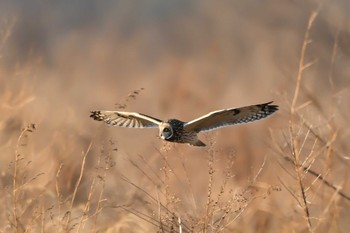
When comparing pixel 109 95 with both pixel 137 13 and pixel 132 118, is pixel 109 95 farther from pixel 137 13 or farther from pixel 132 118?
pixel 132 118

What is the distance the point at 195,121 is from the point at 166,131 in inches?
4.6

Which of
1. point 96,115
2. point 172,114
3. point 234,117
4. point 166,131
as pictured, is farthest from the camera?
point 172,114

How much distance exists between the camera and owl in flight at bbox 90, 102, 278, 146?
8.19 ft

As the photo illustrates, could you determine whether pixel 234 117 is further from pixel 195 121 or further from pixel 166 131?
pixel 166 131

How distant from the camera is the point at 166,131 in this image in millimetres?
2449

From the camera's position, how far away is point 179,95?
4.64m

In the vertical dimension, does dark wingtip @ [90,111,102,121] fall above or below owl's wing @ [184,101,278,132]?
above

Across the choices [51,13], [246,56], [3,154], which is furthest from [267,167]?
[51,13]

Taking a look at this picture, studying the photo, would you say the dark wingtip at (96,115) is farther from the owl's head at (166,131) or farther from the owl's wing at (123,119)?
the owl's head at (166,131)

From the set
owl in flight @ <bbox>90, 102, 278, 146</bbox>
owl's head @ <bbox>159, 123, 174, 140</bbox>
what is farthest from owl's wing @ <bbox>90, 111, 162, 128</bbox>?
owl's head @ <bbox>159, 123, 174, 140</bbox>

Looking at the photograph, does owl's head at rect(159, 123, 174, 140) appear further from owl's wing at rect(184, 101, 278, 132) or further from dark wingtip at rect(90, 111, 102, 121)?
dark wingtip at rect(90, 111, 102, 121)

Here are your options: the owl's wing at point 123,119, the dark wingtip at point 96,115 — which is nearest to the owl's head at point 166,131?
the owl's wing at point 123,119

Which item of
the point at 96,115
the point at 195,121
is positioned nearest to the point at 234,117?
the point at 195,121

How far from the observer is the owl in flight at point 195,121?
250 centimetres
